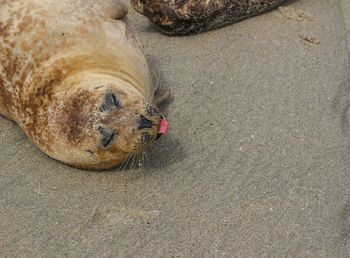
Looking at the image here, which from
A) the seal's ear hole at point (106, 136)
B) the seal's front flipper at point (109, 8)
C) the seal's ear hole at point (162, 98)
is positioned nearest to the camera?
the seal's ear hole at point (106, 136)

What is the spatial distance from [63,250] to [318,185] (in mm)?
1470

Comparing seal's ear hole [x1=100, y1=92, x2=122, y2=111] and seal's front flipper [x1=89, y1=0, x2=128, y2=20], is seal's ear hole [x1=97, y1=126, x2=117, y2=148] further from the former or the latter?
seal's front flipper [x1=89, y1=0, x2=128, y2=20]

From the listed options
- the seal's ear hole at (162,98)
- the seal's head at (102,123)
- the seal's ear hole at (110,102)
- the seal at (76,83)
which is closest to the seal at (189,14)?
the seal's ear hole at (162,98)

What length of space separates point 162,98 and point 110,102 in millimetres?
864

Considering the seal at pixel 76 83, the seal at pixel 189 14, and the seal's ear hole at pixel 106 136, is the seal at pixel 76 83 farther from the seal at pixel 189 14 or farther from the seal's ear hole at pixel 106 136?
the seal at pixel 189 14

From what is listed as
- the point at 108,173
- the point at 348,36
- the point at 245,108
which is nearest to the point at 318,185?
the point at 245,108

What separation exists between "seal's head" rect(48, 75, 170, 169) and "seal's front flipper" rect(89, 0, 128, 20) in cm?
62

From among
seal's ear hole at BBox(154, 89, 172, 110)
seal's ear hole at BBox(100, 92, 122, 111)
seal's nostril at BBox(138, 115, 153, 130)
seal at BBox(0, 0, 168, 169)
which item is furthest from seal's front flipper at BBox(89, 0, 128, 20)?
seal's nostril at BBox(138, 115, 153, 130)

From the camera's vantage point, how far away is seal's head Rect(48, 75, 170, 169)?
309cm

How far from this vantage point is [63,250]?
292 centimetres

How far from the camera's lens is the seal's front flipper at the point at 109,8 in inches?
145

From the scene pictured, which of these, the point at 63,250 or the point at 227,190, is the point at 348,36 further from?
the point at 63,250

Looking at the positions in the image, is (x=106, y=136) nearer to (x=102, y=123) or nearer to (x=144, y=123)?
(x=102, y=123)

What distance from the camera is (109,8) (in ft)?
12.3
